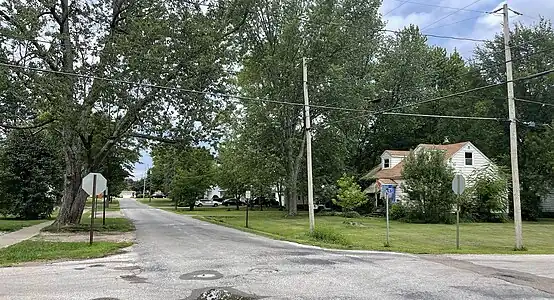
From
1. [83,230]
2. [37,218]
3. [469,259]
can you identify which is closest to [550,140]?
[469,259]

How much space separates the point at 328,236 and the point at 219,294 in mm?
11993

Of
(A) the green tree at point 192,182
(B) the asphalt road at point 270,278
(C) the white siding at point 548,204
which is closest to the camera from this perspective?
(B) the asphalt road at point 270,278

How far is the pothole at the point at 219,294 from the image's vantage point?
8273 millimetres

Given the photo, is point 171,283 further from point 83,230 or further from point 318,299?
point 83,230

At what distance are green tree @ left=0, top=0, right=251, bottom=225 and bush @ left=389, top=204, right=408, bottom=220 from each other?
1635 centimetres

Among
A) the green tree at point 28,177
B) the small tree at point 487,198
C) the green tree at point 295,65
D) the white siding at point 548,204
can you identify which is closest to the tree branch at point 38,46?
the green tree at point 28,177

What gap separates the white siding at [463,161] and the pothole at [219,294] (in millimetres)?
33996

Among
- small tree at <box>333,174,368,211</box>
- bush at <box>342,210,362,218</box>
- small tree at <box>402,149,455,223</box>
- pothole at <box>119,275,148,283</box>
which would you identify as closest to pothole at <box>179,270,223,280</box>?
pothole at <box>119,275,148,283</box>

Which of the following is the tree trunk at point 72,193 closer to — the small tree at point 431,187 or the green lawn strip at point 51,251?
the green lawn strip at point 51,251

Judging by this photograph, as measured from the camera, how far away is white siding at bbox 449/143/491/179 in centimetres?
4022

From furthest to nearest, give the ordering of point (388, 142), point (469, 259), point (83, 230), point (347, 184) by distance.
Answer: point (388, 142)
point (347, 184)
point (83, 230)
point (469, 259)

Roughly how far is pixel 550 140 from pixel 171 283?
3744 cm

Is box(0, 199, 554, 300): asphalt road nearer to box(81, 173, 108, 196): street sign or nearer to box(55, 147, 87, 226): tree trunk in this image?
box(81, 173, 108, 196): street sign

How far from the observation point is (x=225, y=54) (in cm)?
2655
